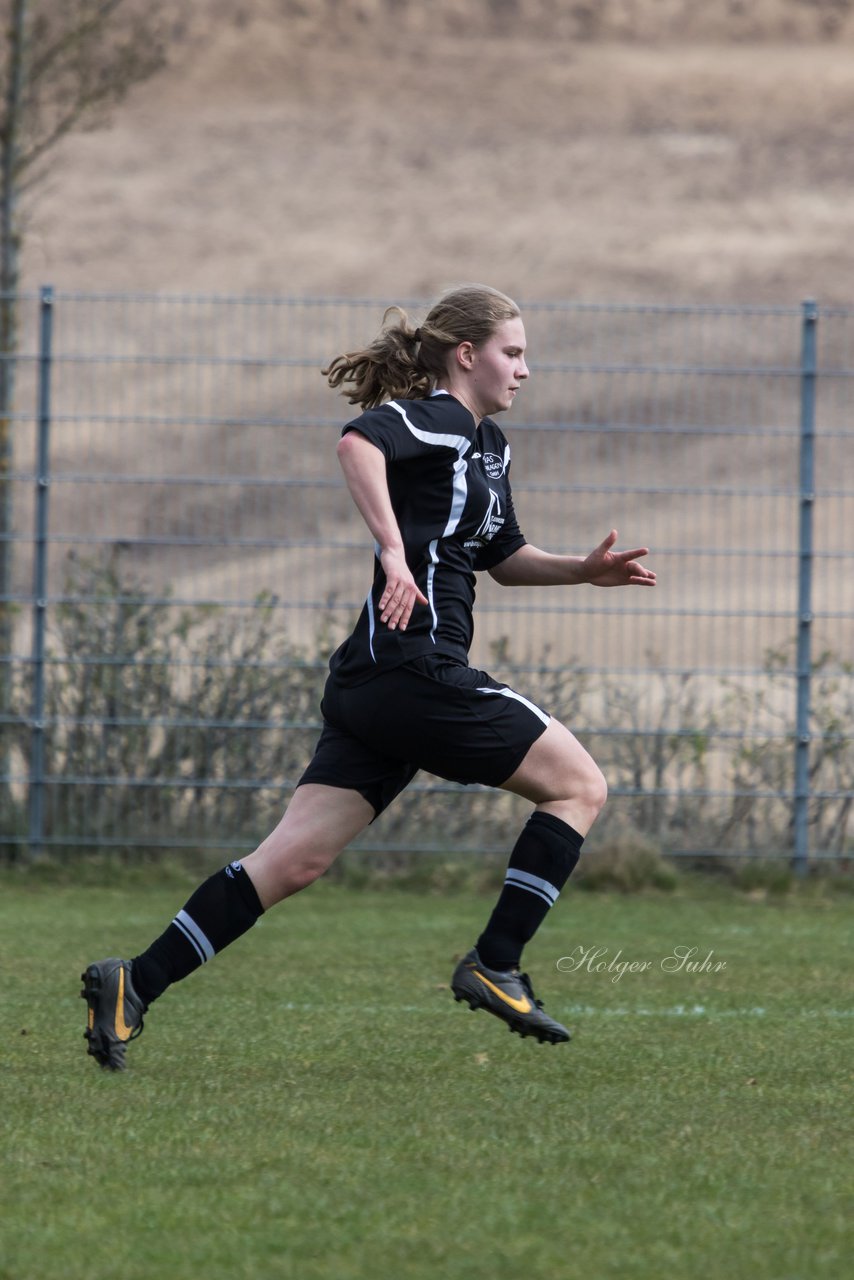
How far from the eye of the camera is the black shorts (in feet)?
15.8

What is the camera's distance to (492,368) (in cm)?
509

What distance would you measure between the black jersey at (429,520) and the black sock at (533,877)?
45 cm

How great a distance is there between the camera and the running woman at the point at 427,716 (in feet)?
15.8

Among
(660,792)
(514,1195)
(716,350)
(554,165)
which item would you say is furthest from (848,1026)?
(554,165)

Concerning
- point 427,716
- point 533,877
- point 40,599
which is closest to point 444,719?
point 427,716

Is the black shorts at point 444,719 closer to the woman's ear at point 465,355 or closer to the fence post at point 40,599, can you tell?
the woman's ear at point 465,355

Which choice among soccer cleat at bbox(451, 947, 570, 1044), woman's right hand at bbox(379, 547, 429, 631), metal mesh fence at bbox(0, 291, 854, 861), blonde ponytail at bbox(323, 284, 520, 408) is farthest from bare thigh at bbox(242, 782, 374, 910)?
metal mesh fence at bbox(0, 291, 854, 861)

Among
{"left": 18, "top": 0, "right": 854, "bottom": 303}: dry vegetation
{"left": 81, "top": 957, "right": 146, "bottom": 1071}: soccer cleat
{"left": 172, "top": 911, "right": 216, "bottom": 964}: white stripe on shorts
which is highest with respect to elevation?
{"left": 18, "top": 0, "right": 854, "bottom": 303}: dry vegetation

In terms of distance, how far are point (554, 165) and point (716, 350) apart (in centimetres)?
837

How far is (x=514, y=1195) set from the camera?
3.79 meters

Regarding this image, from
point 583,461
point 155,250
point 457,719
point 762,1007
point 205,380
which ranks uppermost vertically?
point 155,250

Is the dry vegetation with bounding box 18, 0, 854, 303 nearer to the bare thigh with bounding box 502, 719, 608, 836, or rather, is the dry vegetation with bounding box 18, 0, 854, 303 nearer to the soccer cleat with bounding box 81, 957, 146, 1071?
the bare thigh with bounding box 502, 719, 608, 836

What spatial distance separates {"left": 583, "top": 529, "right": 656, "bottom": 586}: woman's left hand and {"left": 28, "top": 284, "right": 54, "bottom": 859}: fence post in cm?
479

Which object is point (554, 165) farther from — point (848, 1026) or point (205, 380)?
point (848, 1026)
